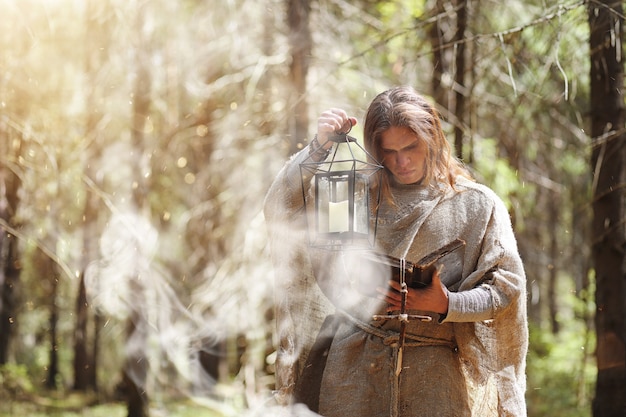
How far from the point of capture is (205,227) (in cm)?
970

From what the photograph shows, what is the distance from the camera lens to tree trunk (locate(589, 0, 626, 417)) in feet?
15.7

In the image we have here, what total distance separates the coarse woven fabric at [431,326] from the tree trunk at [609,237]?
2.46m

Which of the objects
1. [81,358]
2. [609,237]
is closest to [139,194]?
[609,237]

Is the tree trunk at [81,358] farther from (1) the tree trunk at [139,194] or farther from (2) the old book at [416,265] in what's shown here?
(2) the old book at [416,265]

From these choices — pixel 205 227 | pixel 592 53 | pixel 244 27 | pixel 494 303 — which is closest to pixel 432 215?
pixel 494 303

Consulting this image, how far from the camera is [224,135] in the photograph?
8.44 metres

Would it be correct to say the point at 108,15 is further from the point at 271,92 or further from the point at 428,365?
the point at 428,365

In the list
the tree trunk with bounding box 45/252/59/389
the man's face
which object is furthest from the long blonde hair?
the tree trunk with bounding box 45/252/59/389

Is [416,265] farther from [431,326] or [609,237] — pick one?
[609,237]

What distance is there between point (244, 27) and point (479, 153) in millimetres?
2951

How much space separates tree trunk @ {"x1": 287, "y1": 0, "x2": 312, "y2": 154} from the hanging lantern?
382 cm

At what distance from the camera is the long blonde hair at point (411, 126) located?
251 centimetres

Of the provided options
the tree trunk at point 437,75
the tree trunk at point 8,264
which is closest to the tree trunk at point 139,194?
the tree trunk at point 8,264

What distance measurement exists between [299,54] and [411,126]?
409 cm
